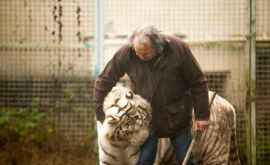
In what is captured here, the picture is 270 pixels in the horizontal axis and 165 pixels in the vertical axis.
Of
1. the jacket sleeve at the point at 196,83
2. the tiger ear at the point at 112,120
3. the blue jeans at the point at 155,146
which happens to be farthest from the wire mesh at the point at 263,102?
the tiger ear at the point at 112,120

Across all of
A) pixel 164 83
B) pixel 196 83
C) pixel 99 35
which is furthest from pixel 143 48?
pixel 99 35

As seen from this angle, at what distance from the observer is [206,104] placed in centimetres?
572

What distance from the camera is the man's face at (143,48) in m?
5.39

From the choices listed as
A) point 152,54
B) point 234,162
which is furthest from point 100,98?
point 234,162

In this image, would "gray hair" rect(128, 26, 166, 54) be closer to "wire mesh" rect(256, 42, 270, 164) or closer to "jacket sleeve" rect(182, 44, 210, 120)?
"jacket sleeve" rect(182, 44, 210, 120)

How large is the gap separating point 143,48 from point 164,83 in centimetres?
44

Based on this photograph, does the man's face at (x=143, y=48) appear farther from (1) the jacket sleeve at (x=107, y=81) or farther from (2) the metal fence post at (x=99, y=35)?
(2) the metal fence post at (x=99, y=35)

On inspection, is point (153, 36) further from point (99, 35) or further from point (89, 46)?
point (89, 46)

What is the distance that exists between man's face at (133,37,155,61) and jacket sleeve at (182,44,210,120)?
31 centimetres

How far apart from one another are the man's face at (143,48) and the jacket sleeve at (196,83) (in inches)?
12.4

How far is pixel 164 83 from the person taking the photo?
5.70 metres

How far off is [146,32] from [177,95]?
0.67 m

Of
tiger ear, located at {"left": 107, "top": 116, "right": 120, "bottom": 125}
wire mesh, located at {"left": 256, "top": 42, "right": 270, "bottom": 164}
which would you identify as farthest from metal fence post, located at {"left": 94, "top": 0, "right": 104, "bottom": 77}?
tiger ear, located at {"left": 107, "top": 116, "right": 120, "bottom": 125}

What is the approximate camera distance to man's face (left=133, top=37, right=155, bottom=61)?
539cm
